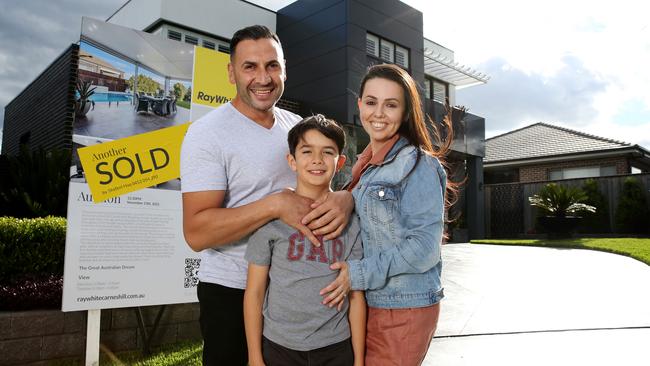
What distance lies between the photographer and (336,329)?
6.00ft

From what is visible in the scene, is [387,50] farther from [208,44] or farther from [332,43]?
[208,44]

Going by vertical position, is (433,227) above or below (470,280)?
above

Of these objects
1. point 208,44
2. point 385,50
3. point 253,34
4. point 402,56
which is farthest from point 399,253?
point 402,56

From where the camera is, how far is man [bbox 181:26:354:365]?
180 centimetres

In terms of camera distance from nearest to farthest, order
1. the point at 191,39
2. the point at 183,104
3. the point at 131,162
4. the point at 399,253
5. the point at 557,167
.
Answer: the point at 399,253 < the point at 131,162 < the point at 183,104 < the point at 191,39 < the point at 557,167

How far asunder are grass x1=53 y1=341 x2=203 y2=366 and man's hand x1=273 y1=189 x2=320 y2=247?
2910mm

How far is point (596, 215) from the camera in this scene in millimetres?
17016

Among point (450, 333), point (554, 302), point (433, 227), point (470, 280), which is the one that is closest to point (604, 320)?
point (554, 302)

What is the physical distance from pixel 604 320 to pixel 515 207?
14.7m

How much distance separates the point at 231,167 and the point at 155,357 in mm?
3092

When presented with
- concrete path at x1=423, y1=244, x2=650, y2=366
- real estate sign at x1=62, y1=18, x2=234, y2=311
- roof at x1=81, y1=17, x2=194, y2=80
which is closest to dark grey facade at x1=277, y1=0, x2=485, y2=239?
concrete path at x1=423, y1=244, x2=650, y2=366

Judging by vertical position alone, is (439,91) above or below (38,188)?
above

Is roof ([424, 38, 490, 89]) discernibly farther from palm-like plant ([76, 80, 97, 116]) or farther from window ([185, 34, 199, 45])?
palm-like plant ([76, 80, 97, 116])

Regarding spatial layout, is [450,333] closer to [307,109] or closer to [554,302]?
[554,302]
